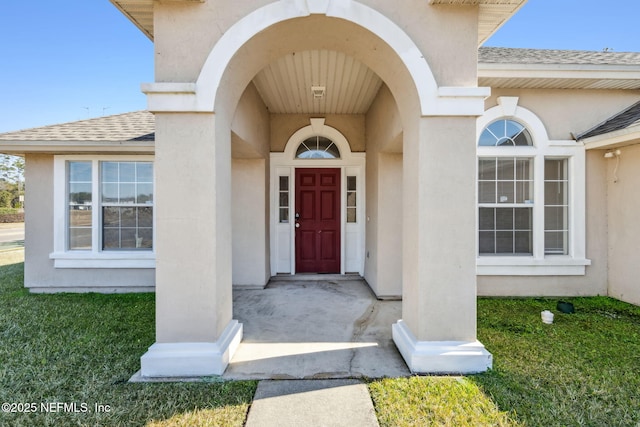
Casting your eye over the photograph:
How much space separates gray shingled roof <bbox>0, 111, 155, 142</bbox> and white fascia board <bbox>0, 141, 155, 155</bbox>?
89mm

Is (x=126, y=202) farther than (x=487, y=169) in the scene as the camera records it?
Yes

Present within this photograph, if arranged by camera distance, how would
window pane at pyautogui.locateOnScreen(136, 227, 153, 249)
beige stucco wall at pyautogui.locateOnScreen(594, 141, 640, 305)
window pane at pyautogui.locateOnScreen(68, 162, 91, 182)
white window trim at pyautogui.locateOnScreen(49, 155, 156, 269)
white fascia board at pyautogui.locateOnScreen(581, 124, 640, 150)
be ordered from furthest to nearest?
window pane at pyautogui.locateOnScreen(136, 227, 153, 249), window pane at pyautogui.locateOnScreen(68, 162, 91, 182), white window trim at pyautogui.locateOnScreen(49, 155, 156, 269), beige stucco wall at pyautogui.locateOnScreen(594, 141, 640, 305), white fascia board at pyautogui.locateOnScreen(581, 124, 640, 150)

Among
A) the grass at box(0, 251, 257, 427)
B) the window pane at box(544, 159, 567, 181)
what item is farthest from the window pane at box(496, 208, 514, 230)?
the grass at box(0, 251, 257, 427)

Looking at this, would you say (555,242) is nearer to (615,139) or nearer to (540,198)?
(540,198)

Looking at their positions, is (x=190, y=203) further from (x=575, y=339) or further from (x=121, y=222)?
(x=575, y=339)

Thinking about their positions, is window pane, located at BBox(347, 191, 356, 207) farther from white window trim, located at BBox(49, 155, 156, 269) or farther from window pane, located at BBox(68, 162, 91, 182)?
window pane, located at BBox(68, 162, 91, 182)

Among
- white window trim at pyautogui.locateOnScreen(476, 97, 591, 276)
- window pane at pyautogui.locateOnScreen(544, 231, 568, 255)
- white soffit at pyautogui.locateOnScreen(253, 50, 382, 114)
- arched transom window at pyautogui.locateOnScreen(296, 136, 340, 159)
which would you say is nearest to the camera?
white soffit at pyautogui.locateOnScreen(253, 50, 382, 114)

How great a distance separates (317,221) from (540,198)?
4344 mm

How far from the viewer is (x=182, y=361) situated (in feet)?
9.64

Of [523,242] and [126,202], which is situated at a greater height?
[126,202]

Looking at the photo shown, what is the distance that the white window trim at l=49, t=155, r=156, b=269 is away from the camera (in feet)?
19.3

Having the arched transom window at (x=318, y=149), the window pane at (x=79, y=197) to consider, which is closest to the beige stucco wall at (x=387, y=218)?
the arched transom window at (x=318, y=149)

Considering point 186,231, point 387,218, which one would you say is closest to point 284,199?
point 387,218

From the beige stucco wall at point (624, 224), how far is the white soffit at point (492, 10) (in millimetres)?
3649
